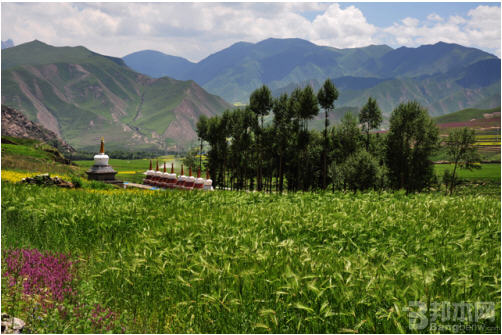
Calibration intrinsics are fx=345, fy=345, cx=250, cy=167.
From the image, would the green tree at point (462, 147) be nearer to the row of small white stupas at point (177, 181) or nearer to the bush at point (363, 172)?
the bush at point (363, 172)

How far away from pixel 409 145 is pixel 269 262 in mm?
66099

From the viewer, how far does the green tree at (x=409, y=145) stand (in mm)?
63656

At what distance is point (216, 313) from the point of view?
5.45m

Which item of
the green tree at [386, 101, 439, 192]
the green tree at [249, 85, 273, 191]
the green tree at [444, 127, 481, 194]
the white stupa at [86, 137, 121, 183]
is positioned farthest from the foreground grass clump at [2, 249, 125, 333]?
the green tree at [444, 127, 481, 194]

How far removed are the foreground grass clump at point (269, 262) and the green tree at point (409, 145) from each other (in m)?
56.1

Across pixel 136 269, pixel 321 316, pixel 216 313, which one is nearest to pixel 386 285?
pixel 321 316

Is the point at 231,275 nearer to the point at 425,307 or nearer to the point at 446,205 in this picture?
the point at 425,307

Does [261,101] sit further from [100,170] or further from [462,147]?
[462,147]

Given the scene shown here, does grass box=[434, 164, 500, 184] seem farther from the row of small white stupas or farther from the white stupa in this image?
the white stupa

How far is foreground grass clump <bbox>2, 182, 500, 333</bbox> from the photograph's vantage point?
5.12 m

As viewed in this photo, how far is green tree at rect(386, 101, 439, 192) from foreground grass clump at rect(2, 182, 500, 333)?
2210 inches

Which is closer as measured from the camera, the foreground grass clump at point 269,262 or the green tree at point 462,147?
the foreground grass clump at point 269,262

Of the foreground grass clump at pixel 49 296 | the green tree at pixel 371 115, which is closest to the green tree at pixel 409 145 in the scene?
the green tree at pixel 371 115

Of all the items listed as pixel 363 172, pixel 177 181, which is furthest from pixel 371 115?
pixel 177 181
